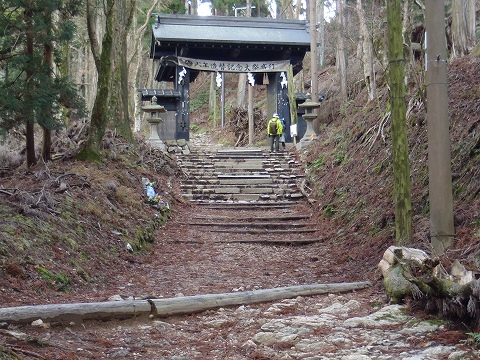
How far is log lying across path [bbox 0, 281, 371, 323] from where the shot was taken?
4.30 m

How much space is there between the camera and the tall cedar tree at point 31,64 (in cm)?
1036

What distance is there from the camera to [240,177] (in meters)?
16.0

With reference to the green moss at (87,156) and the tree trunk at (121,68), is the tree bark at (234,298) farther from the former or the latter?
the tree trunk at (121,68)

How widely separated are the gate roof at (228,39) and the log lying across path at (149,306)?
16.3m

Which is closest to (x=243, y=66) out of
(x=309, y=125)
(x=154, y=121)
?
(x=309, y=125)

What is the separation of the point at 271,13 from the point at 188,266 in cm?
3988

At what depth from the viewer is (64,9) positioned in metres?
11.4

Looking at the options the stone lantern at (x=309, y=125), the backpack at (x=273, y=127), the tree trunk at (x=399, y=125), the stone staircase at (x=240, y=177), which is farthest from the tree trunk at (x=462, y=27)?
the backpack at (x=273, y=127)

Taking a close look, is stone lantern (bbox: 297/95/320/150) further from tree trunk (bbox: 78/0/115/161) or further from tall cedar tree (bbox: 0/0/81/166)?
tall cedar tree (bbox: 0/0/81/166)

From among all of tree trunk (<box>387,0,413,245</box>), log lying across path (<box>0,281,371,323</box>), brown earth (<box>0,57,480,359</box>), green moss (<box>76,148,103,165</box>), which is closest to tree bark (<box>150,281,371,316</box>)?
log lying across path (<box>0,281,371,323</box>)

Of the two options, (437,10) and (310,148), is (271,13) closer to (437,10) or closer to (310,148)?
(310,148)

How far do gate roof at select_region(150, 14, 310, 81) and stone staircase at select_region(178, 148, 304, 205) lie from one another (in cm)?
478

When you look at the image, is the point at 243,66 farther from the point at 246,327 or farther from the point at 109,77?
the point at 246,327

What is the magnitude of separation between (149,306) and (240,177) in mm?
11048
